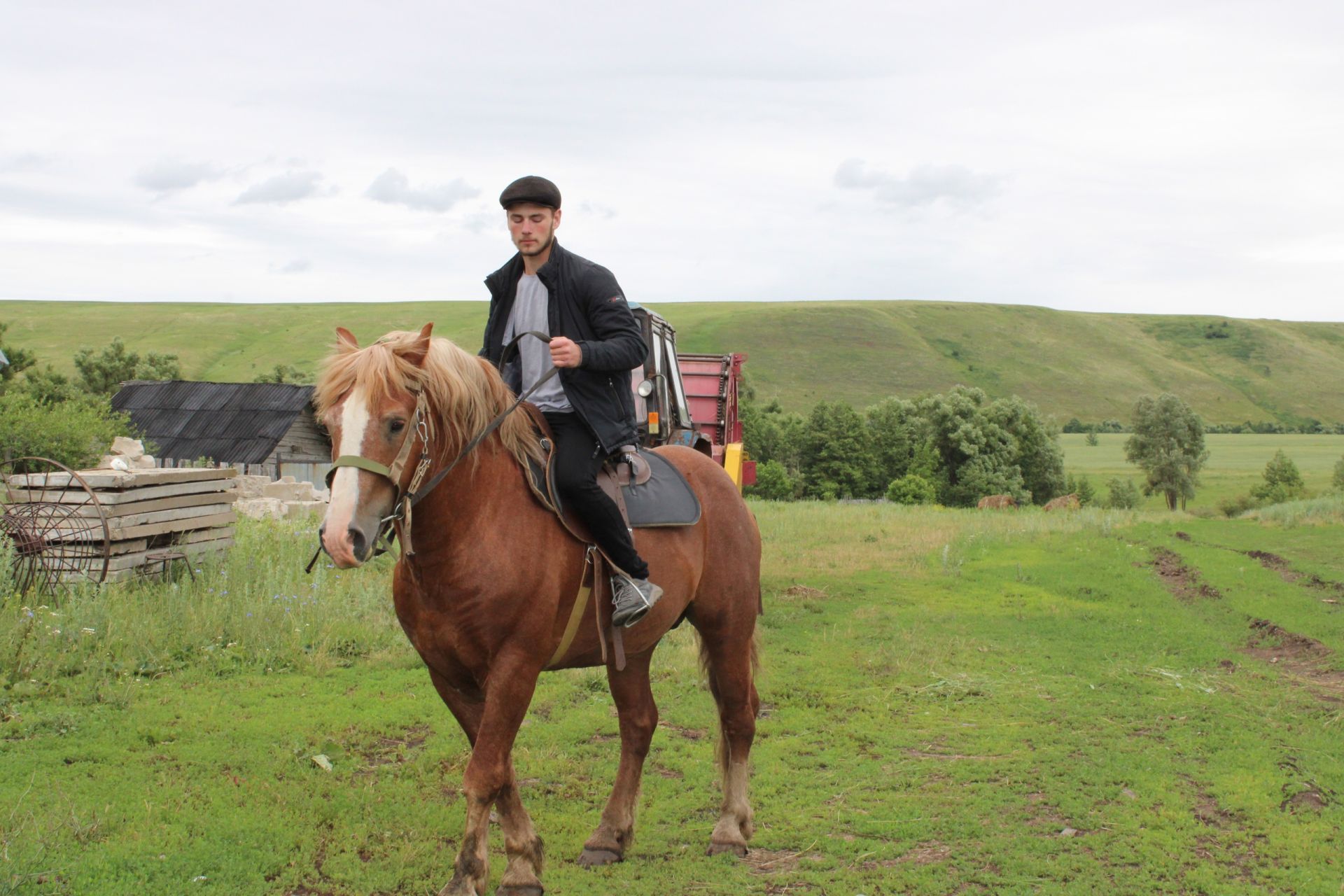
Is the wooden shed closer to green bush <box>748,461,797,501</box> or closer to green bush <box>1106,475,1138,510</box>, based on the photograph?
green bush <box>748,461,797,501</box>

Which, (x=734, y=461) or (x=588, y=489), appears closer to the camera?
(x=588, y=489)

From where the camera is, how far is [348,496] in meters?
3.42

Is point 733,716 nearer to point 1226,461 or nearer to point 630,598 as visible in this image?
point 630,598

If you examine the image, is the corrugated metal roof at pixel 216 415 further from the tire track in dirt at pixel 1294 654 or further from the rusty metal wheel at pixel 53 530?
the tire track in dirt at pixel 1294 654

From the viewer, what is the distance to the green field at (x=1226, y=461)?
6962 cm

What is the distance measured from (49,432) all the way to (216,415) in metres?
18.2

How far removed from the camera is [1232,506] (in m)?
55.1

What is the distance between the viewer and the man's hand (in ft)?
13.7

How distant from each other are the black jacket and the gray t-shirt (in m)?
0.05

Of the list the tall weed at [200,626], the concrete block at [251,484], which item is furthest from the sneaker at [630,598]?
the concrete block at [251,484]

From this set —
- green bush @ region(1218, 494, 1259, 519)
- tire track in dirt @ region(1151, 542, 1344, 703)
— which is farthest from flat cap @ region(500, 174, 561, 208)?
green bush @ region(1218, 494, 1259, 519)

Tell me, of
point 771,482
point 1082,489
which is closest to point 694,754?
point 771,482

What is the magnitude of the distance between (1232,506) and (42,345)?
370 feet

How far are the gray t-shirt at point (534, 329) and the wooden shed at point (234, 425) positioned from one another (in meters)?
24.2
